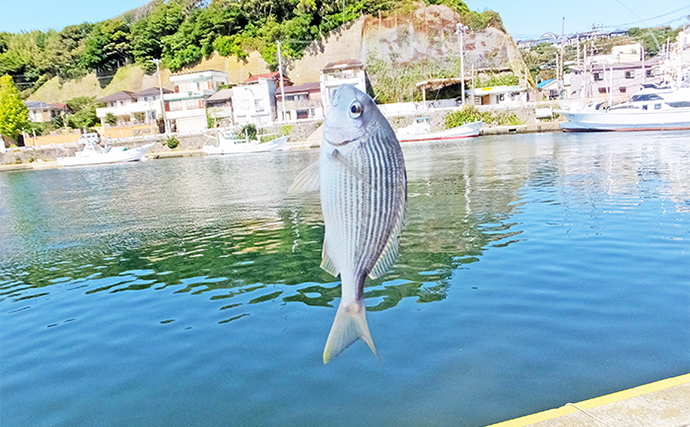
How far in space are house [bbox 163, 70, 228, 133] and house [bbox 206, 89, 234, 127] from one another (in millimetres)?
1245

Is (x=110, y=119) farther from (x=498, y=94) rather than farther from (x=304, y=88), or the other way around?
(x=498, y=94)

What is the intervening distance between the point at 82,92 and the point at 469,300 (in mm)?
87578

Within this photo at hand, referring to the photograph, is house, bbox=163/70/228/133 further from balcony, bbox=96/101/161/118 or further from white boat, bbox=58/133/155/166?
white boat, bbox=58/133/155/166

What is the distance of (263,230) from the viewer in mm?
11945

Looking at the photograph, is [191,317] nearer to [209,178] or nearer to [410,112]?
[209,178]

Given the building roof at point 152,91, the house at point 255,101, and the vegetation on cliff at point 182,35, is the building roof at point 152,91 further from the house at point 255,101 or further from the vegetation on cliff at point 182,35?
the house at point 255,101

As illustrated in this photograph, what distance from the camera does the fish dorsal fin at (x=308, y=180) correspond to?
6.39ft

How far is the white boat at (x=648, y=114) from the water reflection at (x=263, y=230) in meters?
14.7

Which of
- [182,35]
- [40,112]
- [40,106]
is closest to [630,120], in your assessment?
[182,35]

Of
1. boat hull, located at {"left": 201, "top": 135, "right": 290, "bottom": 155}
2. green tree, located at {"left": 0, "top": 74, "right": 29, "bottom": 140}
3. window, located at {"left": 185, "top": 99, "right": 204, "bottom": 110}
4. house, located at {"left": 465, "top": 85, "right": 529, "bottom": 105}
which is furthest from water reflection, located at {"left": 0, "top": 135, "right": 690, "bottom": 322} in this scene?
green tree, located at {"left": 0, "top": 74, "right": 29, "bottom": 140}

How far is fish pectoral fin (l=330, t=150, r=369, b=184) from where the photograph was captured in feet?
6.04

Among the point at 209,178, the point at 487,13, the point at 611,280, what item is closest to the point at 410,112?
the point at 487,13

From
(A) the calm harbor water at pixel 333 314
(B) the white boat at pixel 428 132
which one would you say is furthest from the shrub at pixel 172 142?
(A) the calm harbor water at pixel 333 314

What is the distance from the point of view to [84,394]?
188 inches
